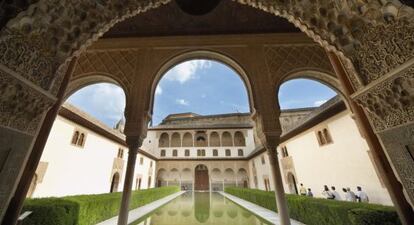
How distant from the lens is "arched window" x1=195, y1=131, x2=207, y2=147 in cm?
2612

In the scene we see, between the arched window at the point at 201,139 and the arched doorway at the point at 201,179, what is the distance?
2.98 metres

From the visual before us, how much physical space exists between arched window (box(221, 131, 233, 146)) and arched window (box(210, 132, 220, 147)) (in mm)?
728

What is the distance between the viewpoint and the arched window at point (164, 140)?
26000 millimetres

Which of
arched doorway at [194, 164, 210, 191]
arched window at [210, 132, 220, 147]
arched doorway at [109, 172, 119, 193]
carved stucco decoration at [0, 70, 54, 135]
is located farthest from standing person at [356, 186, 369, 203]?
arched doorway at [194, 164, 210, 191]

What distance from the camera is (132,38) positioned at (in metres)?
5.85

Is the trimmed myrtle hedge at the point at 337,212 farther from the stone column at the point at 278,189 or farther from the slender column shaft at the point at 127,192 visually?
the slender column shaft at the point at 127,192

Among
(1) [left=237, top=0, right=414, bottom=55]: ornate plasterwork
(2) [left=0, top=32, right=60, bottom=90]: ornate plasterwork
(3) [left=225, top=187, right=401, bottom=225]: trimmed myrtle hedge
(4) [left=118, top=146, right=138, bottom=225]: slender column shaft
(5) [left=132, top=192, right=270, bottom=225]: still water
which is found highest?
(1) [left=237, top=0, right=414, bottom=55]: ornate plasterwork

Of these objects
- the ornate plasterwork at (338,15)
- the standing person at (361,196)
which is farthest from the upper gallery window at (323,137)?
the ornate plasterwork at (338,15)

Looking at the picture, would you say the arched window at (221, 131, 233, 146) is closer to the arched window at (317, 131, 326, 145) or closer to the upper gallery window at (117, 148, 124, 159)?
the upper gallery window at (117, 148, 124, 159)

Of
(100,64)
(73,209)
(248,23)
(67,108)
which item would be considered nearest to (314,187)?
(248,23)

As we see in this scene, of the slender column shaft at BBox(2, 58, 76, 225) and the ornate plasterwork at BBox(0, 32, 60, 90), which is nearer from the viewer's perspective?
the ornate plasterwork at BBox(0, 32, 60, 90)

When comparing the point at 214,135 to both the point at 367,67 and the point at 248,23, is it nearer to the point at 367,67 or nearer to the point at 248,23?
the point at 248,23

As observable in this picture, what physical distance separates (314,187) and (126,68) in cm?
1096

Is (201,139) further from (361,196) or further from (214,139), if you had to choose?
(361,196)
